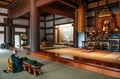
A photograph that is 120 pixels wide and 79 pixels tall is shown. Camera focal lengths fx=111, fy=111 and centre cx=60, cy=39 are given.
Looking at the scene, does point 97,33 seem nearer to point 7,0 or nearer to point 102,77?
point 102,77

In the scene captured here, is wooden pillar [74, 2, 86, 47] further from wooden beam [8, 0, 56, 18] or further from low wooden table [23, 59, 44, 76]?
low wooden table [23, 59, 44, 76]

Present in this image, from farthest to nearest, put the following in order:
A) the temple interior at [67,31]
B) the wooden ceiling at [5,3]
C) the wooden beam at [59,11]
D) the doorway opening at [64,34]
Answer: the doorway opening at [64,34], the wooden ceiling at [5,3], the wooden beam at [59,11], the temple interior at [67,31]

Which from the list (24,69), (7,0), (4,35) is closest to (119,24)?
(24,69)

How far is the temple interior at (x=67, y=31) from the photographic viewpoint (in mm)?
4543

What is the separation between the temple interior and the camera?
4.54 meters

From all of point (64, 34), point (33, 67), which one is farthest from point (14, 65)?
point (64, 34)

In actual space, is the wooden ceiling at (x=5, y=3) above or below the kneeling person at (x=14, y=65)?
above

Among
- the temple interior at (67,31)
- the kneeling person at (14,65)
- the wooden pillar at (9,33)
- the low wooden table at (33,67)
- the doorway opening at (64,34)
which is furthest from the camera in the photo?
the doorway opening at (64,34)

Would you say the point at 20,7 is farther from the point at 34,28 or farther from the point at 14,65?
the point at 14,65

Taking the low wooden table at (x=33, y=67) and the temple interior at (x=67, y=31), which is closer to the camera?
the low wooden table at (x=33, y=67)

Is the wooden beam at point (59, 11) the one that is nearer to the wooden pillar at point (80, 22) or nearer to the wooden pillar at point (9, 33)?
the wooden pillar at point (80, 22)

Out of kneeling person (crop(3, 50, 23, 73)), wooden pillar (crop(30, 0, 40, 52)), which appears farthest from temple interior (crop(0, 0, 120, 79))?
kneeling person (crop(3, 50, 23, 73))

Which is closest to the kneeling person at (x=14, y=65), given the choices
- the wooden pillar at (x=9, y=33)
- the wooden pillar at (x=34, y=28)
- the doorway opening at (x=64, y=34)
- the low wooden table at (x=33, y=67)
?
the low wooden table at (x=33, y=67)

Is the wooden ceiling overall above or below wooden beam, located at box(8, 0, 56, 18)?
above
